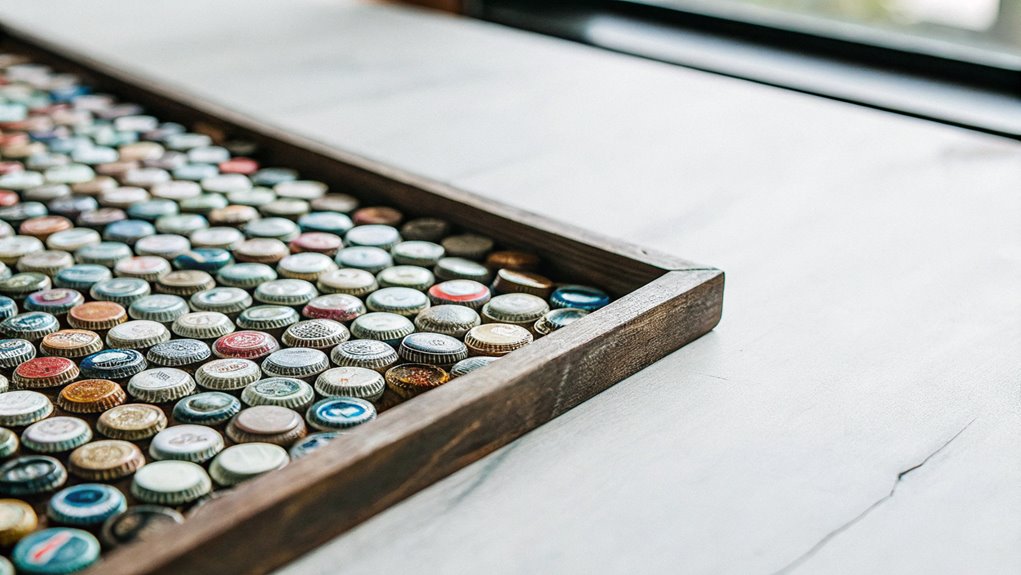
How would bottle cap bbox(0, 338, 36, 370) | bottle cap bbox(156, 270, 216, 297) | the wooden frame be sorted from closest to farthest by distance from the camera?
the wooden frame, bottle cap bbox(0, 338, 36, 370), bottle cap bbox(156, 270, 216, 297)

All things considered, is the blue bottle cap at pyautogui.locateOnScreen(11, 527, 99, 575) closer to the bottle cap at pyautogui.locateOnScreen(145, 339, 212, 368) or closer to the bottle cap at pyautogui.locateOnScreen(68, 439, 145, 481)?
the bottle cap at pyautogui.locateOnScreen(68, 439, 145, 481)

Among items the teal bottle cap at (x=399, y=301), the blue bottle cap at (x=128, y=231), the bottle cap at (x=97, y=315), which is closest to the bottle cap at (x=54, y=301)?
the bottle cap at (x=97, y=315)

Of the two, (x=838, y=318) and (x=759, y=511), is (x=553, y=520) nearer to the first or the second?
(x=759, y=511)

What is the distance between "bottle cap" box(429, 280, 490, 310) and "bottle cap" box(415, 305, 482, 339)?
0.05 ft

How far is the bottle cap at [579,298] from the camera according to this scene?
83 cm

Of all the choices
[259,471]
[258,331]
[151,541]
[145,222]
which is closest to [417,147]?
[145,222]

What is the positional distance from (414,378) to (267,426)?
0.10m

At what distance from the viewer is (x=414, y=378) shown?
72cm

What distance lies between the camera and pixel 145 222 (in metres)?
0.99

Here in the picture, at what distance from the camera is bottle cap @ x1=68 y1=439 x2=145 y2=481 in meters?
0.62

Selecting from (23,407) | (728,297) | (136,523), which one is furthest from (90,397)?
(728,297)

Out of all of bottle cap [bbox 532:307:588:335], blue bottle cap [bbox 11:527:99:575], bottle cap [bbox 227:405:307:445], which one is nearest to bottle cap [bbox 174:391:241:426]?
bottle cap [bbox 227:405:307:445]

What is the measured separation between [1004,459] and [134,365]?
1.81 ft

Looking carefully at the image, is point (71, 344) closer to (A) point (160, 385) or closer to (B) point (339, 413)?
(A) point (160, 385)
